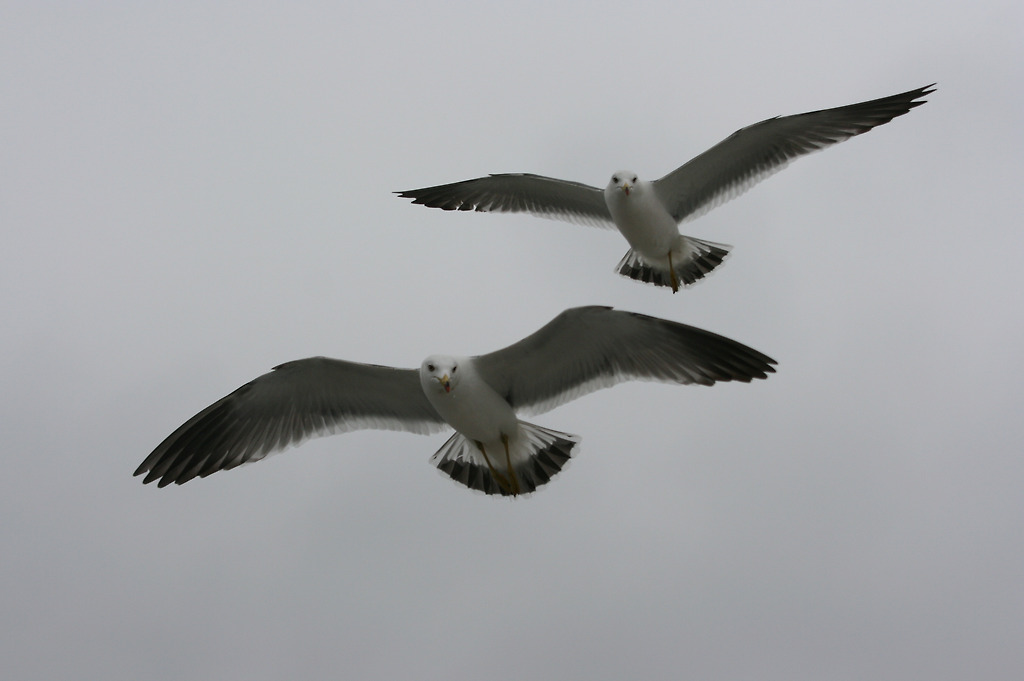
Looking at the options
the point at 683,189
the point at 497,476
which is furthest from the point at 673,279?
the point at 497,476

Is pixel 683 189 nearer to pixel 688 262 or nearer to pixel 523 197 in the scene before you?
pixel 688 262

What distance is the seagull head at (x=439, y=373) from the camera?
7969 mm

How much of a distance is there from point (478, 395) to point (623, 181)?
322 cm

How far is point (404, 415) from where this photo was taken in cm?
926

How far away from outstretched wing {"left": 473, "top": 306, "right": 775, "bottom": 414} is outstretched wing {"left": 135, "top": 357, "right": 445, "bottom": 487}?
32.8 inches

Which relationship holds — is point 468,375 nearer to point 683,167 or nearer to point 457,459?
point 457,459

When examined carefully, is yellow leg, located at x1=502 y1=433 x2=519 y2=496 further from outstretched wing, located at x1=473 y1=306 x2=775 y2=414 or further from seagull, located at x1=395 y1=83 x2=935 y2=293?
seagull, located at x1=395 y1=83 x2=935 y2=293

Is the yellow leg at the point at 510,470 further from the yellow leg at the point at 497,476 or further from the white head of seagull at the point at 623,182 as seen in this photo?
the white head of seagull at the point at 623,182

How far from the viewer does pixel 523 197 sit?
40.0 feet

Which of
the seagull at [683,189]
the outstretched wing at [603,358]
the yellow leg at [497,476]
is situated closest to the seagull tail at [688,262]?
the seagull at [683,189]

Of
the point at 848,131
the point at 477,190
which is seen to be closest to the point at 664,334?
the point at 848,131

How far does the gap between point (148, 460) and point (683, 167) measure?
5708 mm

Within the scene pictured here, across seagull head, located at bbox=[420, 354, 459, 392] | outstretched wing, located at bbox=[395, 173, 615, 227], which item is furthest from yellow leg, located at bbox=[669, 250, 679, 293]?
seagull head, located at bbox=[420, 354, 459, 392]

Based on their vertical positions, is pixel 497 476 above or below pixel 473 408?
below
